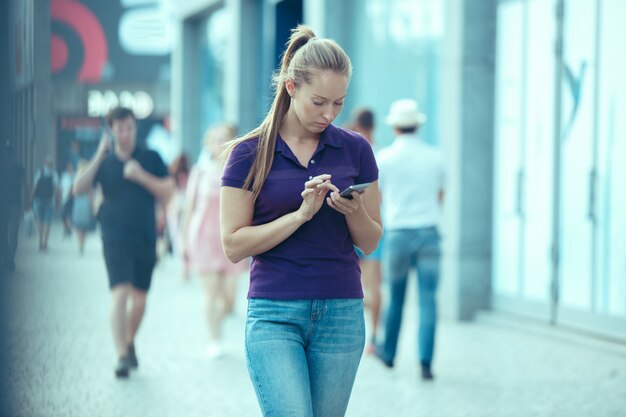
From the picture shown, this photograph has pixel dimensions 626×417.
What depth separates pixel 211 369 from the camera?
7.70 metres

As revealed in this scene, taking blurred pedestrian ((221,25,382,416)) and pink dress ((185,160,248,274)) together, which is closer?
blurred pedestrian ((221,25,382,416))

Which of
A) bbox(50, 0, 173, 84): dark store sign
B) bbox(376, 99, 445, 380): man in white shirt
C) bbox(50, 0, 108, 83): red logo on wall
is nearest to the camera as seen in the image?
bbox(50, 0, 108, 83): red logo on wall

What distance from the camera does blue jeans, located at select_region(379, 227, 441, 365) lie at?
7.24m

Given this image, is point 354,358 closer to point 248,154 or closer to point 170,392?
point 248,154

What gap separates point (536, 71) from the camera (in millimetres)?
9602

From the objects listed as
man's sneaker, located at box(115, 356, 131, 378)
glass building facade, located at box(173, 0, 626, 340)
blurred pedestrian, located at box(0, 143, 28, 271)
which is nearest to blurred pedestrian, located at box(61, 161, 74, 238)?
blurred pedestrian, located at box(0, 143, 28, 271)

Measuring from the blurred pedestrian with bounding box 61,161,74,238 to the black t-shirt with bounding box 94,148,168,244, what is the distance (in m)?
1.77

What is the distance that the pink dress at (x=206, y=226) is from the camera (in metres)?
8.54

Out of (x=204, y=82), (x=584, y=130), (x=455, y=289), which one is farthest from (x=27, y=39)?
(x=204, y=82)

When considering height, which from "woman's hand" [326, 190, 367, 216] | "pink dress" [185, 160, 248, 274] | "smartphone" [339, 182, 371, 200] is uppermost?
"smartphone" [339, 182, 371, 200]

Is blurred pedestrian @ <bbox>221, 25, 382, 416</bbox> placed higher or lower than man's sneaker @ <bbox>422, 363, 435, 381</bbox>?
higher

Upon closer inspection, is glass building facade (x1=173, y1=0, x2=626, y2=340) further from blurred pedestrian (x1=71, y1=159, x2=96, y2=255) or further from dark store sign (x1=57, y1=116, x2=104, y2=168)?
blurred pedestrian (x1=71, y1=159, x2=96, y2=255)

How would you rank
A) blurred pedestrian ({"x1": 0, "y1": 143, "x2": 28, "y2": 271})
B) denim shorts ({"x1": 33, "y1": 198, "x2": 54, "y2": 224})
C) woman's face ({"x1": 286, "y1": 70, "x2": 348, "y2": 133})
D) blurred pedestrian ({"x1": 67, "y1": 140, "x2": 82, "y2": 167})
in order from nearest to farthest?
woman's face ({"x1": 286, "y1": 70, "x2": 348, "y2": 133}) < blurred pedestrian ({"x1": 0, "y1": 143, "x2": 28, "y2": 271}) < denim shorts ({"x1": 33, "y1": 198, "x2": 54, "y2": 224}) < blurred pedestrian ({"x1": 67, "y1": 140, "x2": 82, "y2": 167})

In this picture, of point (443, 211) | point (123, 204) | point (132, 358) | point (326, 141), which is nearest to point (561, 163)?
point (443, 211)
